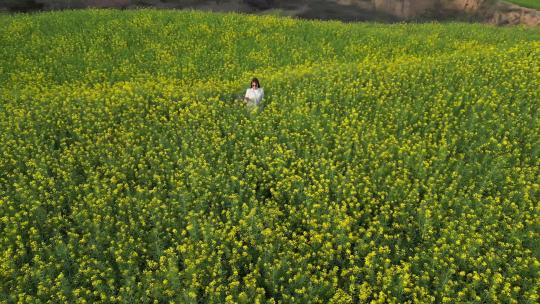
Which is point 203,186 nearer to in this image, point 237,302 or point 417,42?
point 237,302

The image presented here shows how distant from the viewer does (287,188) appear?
8.85 metres

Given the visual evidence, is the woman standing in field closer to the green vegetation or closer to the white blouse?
the white blouse

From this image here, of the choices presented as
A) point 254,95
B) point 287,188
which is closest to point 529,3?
point 254,95

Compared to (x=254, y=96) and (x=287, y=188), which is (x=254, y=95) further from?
(x=287, y=188)

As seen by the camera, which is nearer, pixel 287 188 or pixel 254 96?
pixel 287 188

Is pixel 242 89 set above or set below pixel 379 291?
above

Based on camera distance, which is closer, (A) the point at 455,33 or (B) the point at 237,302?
(B) the point at 237,302

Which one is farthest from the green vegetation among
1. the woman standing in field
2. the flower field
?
the woman standing in field

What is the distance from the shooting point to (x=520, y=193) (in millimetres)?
8406

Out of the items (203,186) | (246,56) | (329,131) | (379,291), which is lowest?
(379,291)

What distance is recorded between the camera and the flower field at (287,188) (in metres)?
6.81

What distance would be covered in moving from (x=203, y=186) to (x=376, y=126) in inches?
201

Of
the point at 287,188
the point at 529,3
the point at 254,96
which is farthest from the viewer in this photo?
the point at 529,3

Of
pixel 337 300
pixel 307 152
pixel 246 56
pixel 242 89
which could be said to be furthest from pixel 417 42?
pixel 337 300
